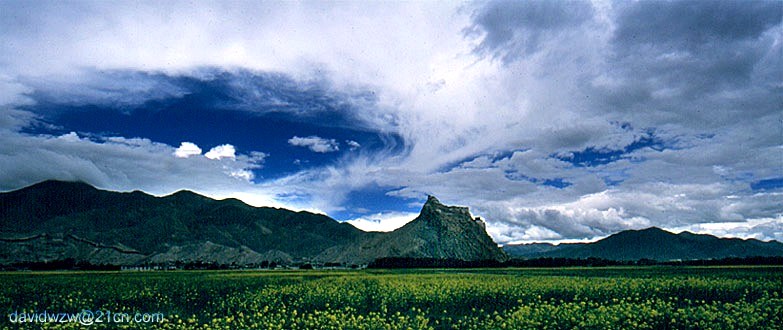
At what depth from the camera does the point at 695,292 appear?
4084 centimetres

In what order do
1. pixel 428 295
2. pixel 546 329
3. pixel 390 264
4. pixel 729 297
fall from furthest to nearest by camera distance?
pixel 390 264 < pixel 729 297 < pixel 428 295 < pixel 546 329

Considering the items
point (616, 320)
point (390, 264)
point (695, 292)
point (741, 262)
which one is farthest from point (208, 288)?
point (741, 262)

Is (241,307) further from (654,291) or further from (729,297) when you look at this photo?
(729,297)

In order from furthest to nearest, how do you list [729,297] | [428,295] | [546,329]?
[729,297] → [428,295] → [546,329]

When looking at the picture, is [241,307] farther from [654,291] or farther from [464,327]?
[654,291]

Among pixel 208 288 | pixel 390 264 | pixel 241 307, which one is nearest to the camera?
pixel 241 307

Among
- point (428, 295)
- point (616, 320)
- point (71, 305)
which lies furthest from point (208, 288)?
point (616, 320)

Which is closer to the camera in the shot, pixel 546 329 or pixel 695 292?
pixel 546 329

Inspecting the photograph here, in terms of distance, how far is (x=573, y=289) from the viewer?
39250 mm

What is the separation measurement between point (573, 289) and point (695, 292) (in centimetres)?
1166

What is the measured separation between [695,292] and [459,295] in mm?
22658

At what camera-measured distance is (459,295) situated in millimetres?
35250

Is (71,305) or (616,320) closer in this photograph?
(616,320)

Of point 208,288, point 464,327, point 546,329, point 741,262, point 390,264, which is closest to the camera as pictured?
point 546,329
